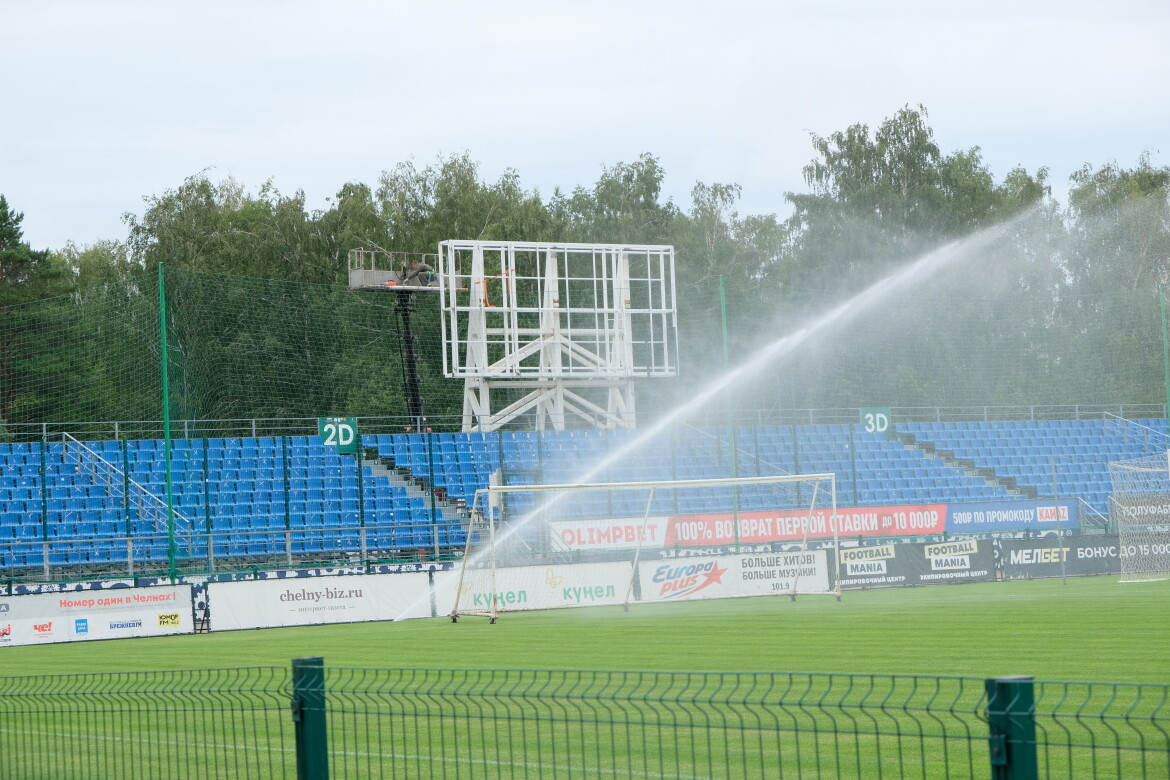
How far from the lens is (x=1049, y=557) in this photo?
110 ft

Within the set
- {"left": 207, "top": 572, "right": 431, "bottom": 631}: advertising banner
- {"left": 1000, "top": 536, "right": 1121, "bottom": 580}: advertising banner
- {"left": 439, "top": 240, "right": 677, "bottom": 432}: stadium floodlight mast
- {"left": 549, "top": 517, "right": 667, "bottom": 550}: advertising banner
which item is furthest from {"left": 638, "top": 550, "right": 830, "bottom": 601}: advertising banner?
{"left": 439, "top": 240, "right": 677, "bottom": 432}: stadium floodlight mast

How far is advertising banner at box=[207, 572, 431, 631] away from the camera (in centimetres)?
2538

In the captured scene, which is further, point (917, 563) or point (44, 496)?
point (917, 563)

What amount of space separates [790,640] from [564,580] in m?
10.7

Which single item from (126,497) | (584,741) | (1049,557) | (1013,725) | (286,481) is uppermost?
(1013,725)

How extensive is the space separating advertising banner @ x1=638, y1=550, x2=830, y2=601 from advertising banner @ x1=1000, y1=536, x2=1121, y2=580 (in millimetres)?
5364

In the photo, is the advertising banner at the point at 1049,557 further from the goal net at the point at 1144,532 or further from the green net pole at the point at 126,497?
the green net pole at the point at 126,497

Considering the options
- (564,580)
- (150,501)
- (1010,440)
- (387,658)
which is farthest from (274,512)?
(1010,440)

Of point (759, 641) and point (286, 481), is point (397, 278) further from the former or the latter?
point (759, 641)

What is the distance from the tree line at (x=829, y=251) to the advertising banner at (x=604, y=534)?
9.89 metres

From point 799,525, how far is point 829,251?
31.3m

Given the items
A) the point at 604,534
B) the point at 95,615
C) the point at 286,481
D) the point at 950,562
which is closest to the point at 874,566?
the point at 950,562

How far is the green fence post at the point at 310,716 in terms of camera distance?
19.3 feet

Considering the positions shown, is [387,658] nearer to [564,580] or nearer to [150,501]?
[564,580]
